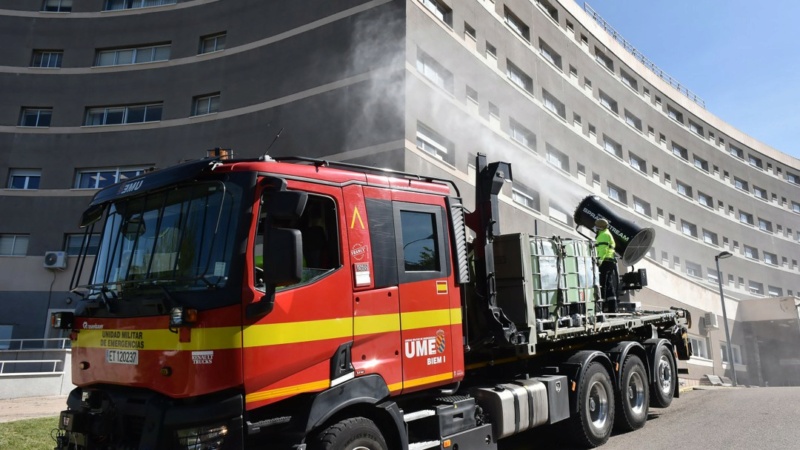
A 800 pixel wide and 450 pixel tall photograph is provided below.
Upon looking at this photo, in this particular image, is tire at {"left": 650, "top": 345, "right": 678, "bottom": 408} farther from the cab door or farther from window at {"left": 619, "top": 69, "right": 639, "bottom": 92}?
window at {"left": 619, "top": 69, "right": 639, "bottom": 92}

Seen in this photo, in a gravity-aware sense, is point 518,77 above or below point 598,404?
above

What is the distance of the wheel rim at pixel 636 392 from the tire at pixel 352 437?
194 inches

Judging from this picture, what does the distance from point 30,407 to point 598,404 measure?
39.1ft

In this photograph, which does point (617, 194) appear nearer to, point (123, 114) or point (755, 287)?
point (755, 287)

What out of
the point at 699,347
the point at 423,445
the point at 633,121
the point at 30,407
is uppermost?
the point at 633,121

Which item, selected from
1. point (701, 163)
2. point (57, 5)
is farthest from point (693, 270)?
point (57, 5)

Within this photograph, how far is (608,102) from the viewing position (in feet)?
107

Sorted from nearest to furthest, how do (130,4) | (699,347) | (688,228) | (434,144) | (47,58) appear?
1. (434,144)
2. (47,58)
3. (130,4)
4. (699,347)
5. (688,228)

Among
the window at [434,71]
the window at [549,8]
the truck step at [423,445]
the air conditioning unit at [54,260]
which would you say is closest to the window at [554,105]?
the window at [549,8]

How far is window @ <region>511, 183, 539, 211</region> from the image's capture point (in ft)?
70.0

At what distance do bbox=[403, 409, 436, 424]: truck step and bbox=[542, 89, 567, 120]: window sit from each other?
74.0 ft

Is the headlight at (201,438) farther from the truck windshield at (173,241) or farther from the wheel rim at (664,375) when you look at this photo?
the wheel rim at (664,375)

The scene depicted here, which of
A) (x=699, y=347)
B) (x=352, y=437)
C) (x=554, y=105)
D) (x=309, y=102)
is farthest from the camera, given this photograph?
(x=699, y=347)

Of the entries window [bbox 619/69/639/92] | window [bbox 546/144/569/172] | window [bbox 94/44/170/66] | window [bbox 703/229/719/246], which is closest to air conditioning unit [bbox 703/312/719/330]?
window [bbox 703/229/719/246]
